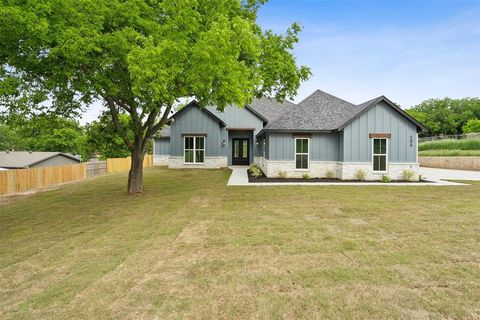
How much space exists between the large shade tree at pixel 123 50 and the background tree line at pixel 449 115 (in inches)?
2304

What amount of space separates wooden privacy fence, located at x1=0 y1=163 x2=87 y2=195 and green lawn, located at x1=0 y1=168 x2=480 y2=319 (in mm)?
8016

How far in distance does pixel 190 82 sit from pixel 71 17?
12.9ft

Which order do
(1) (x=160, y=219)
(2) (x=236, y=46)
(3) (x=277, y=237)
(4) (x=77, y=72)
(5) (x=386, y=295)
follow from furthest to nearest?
1. (4) (x=77, y=72)
2. (2) (x=236, y=46)
3. (1) (x=160, y=219)
4. (3) (x=277, y=237)
5. (5) (x=386, y=295)

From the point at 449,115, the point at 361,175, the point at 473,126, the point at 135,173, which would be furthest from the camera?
the point at 449,115

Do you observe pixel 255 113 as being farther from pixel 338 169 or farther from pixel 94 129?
pixel 94 129

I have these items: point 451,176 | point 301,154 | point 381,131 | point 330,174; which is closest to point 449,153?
point 451,176

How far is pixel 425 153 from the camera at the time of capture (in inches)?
1171

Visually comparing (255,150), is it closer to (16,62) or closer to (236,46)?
(236,46)

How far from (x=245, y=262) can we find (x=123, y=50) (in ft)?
25.5

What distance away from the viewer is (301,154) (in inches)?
627

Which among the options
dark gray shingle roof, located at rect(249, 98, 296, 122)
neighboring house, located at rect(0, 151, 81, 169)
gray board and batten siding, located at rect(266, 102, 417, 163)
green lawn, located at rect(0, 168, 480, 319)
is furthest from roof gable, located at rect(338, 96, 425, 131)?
neighboring house, located at rect(0, 151, 81, 169)

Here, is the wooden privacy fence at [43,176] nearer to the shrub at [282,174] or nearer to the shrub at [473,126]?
the shrub at [282,174]

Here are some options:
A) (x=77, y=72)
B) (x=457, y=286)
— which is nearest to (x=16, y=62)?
(x=77, y=72)

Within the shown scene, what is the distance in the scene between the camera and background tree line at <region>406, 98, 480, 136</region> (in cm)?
5559
